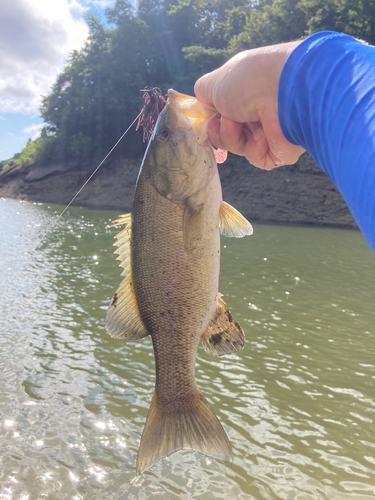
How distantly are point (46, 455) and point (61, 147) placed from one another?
49.8 meters

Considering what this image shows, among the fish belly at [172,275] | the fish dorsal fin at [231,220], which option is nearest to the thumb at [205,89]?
the fish belly at [172,275]

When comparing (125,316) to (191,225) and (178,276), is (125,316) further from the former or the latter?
(191,225)

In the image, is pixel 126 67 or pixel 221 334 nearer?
pixel 221 334

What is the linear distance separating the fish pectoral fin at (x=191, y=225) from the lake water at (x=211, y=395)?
3521mm

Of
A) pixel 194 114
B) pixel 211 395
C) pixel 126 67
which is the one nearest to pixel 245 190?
pixel 126 67

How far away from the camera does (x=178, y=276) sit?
229 cm

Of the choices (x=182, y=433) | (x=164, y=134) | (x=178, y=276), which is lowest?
(x=182, y=433)

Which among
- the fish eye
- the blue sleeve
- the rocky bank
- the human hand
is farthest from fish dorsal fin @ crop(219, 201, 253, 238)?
the rocky bank

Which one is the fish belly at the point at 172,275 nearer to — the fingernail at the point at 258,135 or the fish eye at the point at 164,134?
the fish eye at the point at 164,134

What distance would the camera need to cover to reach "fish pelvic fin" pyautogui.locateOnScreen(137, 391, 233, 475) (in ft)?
7.30

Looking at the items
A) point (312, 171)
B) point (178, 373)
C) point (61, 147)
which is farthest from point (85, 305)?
point (61, 147)

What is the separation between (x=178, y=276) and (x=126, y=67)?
5200 centimetres

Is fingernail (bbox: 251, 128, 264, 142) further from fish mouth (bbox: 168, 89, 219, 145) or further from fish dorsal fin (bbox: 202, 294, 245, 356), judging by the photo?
fish dorsal fin (bbox: 202, 294, 245, 356)

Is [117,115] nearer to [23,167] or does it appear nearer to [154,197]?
[23,167]
